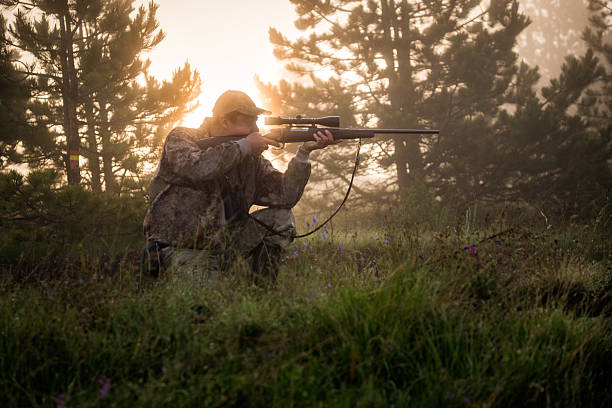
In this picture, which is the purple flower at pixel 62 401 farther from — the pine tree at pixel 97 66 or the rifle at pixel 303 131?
the pine tree at pixel 97 66

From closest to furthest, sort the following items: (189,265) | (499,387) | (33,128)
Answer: (499,387) < (189,265) < (33,128)

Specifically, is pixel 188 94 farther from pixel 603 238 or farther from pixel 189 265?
pixel 603 238

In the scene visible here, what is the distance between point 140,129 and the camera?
9.89m

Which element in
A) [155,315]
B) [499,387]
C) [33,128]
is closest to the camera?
[499,387]

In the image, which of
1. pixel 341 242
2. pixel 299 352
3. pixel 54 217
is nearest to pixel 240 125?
pixel 299 352

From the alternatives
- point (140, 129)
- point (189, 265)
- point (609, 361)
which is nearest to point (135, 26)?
point (140, 129)

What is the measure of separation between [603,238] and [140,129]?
10.0 metres

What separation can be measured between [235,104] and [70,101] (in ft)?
18.0

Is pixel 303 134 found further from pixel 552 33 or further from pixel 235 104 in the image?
pixel 552 33

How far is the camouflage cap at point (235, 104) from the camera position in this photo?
350 cm

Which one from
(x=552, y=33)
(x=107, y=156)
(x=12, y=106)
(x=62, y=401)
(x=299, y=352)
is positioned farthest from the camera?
(x=552, y=33)

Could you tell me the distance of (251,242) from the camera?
3686 millimetres

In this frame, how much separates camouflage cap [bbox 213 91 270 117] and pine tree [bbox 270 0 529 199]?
6.12 meters

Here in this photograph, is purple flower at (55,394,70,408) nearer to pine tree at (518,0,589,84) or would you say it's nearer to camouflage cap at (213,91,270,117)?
camouflage cap at (213,91,270,117)
